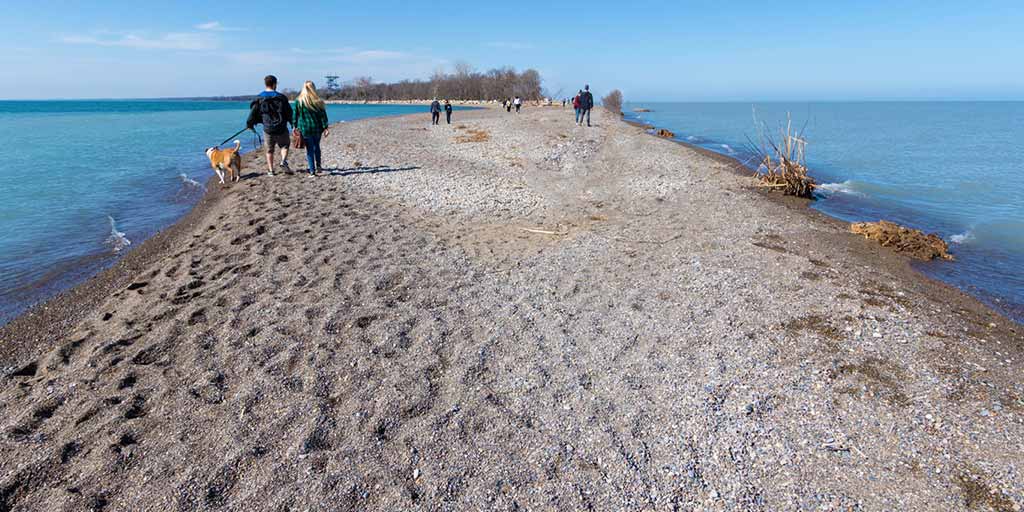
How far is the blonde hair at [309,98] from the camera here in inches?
400

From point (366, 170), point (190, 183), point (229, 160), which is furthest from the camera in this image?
point (190, 183)

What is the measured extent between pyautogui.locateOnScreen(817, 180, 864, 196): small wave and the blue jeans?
14157 mm

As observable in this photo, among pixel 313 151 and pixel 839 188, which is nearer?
pixel 313 151

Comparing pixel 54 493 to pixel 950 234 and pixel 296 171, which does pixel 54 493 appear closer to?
pixel 296 171

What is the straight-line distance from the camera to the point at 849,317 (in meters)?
5.32

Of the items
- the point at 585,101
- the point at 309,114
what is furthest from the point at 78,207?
the point at 585,101

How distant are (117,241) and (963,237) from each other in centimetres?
1635

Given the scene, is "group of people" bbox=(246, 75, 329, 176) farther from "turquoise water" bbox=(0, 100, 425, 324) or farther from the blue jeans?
"turquoise water" bbox=(0, 100, 425, 324)

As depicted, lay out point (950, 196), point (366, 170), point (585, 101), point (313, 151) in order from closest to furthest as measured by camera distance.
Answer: point (313, 151)
point (366, 170)
point (950, 196)
point (585, 101)

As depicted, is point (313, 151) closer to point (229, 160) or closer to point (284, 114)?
point (284, 114)

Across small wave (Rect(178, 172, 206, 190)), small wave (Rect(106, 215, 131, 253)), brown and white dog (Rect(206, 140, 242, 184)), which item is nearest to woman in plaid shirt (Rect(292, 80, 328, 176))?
brown and white dog (Rect(206, 140, 242, 184))

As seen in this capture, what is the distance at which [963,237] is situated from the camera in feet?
34.1

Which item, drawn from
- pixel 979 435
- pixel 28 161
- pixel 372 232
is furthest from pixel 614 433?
pixel 28 161

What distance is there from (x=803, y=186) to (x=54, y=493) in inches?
583
